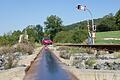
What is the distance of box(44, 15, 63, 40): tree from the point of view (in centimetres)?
16975

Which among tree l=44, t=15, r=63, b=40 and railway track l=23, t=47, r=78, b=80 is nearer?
railway track l=23, t=47, r=78, b=80

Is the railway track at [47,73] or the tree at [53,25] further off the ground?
the tree at [53,25]

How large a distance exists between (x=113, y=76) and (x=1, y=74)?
13.0 feet

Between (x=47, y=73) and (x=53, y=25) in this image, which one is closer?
(x=47, y=73)

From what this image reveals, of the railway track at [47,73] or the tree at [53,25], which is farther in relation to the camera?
the tree at [53,25]

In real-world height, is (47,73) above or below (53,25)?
below

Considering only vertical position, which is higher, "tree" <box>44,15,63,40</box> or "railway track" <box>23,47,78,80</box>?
"tree" <box>44,15,63,40</box>

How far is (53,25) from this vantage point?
554 ft

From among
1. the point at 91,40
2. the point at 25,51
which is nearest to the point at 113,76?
the point at 25,51

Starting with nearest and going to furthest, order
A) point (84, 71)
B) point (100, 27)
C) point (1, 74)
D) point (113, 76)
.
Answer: point (113, 76) → point (84, 71) → point (1, 74) → point (100, 27)

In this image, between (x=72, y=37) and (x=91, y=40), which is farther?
(x=72, y=37)

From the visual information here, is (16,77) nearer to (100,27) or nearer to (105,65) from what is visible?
(105,65)

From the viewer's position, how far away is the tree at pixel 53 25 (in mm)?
169750

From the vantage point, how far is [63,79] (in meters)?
12.5
